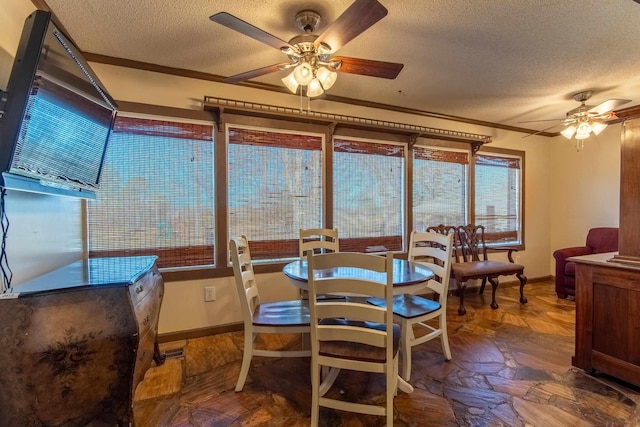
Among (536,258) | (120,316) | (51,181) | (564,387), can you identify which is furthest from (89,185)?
(536,258)

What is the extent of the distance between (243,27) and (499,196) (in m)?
4.36

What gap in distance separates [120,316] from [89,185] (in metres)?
1.12

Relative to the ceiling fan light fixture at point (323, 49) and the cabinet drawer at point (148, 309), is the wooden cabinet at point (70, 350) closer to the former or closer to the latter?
the cabinet drawer at point (148, 309)

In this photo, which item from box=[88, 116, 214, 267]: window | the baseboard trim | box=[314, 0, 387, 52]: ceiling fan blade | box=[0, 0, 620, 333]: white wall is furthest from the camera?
the baseboard trim

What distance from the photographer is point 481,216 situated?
177 inches

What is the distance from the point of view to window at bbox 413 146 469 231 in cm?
401

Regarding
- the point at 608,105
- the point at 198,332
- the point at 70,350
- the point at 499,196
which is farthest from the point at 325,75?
the point at 499,196

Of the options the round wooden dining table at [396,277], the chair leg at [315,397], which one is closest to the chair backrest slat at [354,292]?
the chair leg at [315,397]

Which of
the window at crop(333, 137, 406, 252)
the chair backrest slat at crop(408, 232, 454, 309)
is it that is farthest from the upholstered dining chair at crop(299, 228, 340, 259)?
the chair backrest slat at crop(408, 232, 454, 309)

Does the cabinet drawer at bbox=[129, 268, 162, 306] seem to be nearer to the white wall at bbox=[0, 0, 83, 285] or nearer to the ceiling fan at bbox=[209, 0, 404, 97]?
the white wall at bbox=[0, 0, 83, 285]

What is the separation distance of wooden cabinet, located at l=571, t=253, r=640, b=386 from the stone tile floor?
123 millimetres

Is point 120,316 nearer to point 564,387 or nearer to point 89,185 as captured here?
point 89,185

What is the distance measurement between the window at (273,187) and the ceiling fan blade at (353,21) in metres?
1.47

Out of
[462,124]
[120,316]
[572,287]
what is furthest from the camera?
[462,124]
